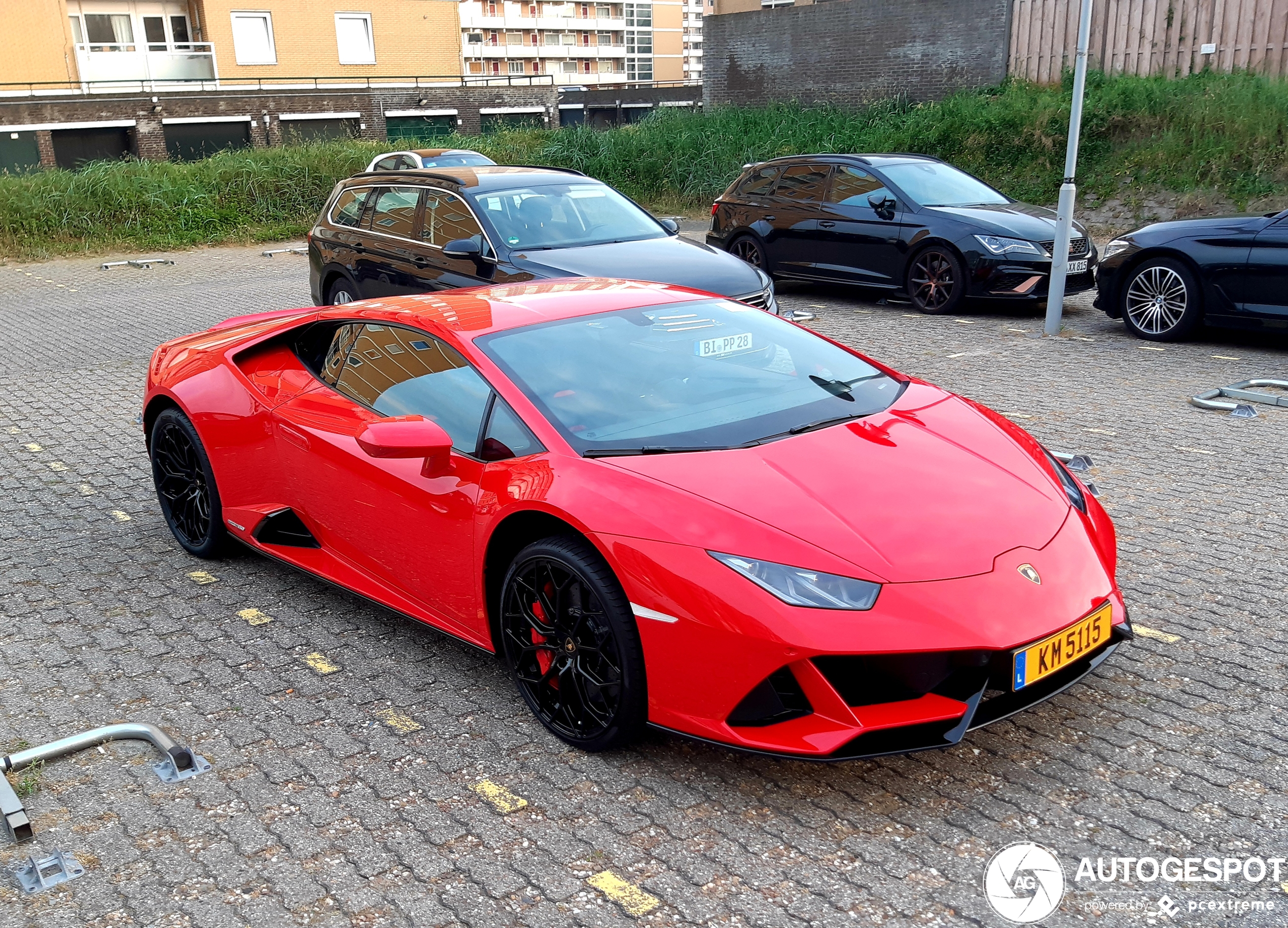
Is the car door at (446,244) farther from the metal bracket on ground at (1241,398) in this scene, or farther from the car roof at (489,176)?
the metal bracket on ground at (1241,398)

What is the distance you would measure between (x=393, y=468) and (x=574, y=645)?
3.65 feet

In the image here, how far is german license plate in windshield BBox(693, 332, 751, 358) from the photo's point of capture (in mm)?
4395

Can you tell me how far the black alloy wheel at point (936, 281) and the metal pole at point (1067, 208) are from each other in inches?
38.1

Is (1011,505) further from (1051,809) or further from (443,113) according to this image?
(443,113)

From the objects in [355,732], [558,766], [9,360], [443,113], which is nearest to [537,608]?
[558,766]

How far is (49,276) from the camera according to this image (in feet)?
56.6

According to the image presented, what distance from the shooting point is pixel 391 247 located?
33.6 feet

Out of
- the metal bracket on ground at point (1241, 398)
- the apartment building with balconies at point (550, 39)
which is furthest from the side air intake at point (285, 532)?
the apartment building with balconies at point (550, 39)

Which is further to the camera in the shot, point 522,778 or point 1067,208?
point 1067,208

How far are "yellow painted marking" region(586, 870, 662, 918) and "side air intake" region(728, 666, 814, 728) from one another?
565 millimetres

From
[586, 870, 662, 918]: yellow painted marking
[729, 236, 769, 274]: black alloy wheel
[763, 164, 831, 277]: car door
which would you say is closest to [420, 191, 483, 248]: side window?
[729, 236, 769, 274]: black alloy wheel

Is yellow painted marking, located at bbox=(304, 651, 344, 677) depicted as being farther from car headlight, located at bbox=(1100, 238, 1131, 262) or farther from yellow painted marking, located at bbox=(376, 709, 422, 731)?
car headlight, located at bbox=(1100, 238, 1131, 262)

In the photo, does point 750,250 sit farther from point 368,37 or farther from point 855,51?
point 368,37

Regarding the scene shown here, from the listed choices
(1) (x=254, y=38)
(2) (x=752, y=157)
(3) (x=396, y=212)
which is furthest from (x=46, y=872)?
(1) (x=254, y=38)
